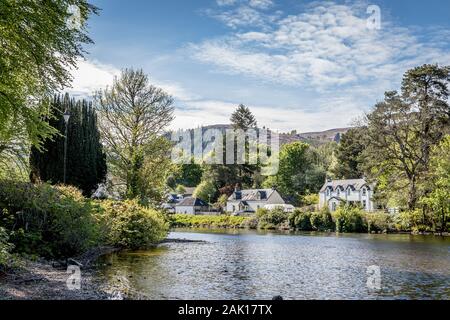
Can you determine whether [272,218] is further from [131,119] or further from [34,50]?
[34,50]

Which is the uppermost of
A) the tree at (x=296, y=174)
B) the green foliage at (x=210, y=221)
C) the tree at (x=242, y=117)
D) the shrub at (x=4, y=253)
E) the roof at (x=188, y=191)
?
the tree at (x=242, y=117)

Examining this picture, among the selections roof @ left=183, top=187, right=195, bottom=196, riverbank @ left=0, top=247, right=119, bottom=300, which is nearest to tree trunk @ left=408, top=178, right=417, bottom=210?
riverbank @ left=0, top=247, right=119, bottom=300

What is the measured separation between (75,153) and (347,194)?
47775 mm

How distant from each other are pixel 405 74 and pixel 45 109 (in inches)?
1649

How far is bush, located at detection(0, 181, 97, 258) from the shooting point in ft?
52.9

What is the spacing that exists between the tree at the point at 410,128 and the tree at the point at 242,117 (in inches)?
1795

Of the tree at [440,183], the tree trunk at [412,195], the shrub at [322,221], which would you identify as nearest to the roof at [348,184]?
the shrub at [322,221]

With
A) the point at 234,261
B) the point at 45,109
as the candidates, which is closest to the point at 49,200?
the point at 45,109

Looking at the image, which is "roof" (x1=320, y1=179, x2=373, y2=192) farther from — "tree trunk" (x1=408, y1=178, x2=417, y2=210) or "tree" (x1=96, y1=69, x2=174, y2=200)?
"tree" (x1=96, y1=69, x2=174, y2=200)

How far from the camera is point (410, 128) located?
4891cm

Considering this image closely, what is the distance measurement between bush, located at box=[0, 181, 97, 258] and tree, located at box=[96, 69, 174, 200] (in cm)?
1729

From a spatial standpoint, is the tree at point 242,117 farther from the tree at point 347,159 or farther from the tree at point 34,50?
the tree at point 34,50

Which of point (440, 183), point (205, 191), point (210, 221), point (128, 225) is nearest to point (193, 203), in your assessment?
point (205, 191)

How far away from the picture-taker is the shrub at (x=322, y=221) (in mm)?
51469
